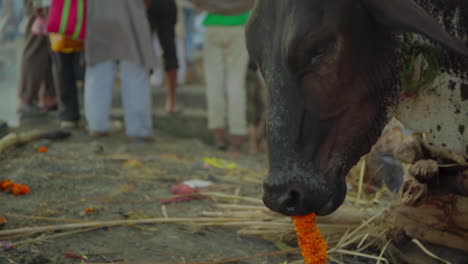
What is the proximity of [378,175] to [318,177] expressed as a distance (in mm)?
2211

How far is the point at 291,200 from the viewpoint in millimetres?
1961

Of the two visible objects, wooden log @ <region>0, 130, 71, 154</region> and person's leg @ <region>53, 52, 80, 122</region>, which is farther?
person's leg @ <region>53, 52, 80, 122</region>

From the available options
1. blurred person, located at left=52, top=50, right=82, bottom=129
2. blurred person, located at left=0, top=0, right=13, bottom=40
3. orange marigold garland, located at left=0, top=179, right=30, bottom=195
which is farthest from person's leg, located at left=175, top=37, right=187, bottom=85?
orange marigold garland, located at left=0, top=179, right=30, bottom=195

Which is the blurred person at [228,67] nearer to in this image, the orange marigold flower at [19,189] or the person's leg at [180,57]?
the orange marigold flower at [19,189]

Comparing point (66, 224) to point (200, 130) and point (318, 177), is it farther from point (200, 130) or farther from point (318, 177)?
point (200, 130)

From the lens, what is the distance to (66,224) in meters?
3.07

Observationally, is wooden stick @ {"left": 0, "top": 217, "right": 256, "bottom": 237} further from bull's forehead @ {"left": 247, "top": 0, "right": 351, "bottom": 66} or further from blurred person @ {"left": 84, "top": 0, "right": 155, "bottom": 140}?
blurred person @ {"left": 84, "top": 0, "right": 155, "bottom": 140}

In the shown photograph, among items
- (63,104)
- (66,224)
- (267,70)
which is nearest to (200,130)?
(63,104)

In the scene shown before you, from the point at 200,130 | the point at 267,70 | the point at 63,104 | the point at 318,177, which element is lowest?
the point at 200,130

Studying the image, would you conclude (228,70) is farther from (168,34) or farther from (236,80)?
(168,34)

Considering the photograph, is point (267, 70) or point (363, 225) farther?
point (363, 225)

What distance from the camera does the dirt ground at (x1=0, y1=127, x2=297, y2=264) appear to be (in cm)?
285

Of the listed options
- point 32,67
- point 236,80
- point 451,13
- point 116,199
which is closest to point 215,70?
point 236,80

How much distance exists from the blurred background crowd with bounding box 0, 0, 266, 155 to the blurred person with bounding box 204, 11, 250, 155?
0.03 ft
